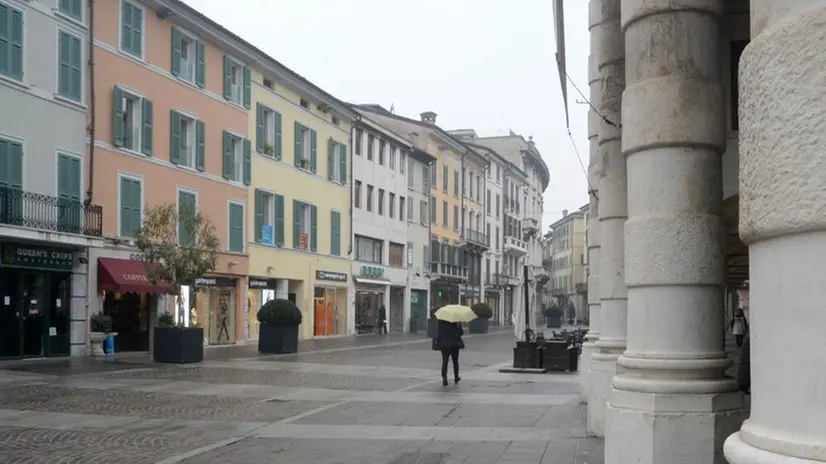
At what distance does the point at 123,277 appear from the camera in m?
27.3

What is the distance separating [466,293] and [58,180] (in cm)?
4543

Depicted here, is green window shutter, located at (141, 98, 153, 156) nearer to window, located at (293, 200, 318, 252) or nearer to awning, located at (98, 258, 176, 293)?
awning, located at (98, 258, 176, 293)

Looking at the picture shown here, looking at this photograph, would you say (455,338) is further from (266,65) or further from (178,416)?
(266,65)

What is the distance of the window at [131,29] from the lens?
28391 mm

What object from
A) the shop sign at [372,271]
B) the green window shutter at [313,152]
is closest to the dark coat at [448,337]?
the green window shutter at [313,152]

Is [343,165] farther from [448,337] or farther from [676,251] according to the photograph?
[676,251]

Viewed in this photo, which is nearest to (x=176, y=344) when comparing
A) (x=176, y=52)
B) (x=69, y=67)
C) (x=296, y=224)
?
(x=69, y=67)

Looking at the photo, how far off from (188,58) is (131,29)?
12.1ft

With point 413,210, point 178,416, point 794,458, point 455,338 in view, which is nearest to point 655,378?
point 794,458

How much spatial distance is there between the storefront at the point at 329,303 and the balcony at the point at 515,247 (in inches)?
1434

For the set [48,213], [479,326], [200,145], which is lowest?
[479,326]

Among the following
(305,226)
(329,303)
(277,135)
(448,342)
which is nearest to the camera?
(448,342)

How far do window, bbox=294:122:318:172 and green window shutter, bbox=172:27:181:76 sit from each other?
31.2 feet

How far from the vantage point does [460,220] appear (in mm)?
67188
